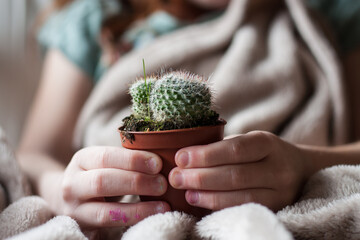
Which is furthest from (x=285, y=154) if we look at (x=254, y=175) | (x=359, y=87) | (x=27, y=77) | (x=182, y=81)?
(x=27, y=77)

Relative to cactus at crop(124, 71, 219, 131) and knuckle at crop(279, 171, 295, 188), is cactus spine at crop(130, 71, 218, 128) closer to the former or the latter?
cactus at crop(124, 71, 219, 131)

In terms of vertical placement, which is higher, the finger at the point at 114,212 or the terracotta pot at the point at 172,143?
the terracotta pot at the point at 172,143

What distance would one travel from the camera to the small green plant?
0.44 meters

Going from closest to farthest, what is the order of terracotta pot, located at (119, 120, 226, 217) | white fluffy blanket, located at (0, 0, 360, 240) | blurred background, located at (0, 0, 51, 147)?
terracotta pot, located at (119, 120, 226, 217) < white fluffy blanket, located at (0, 0, 360, 240) < blurred background, located at (0, 0, 51, 147)

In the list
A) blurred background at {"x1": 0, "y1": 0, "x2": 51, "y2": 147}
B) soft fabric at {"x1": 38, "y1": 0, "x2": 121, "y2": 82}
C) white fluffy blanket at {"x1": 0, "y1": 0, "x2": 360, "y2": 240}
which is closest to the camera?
white fluffy blanket at {"x1": 0, "y1": 0, "x2": 360, "y2": 240}

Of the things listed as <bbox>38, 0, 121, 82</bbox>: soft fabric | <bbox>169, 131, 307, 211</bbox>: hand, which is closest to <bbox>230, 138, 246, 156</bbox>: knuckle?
<bbox>169, 131, 307, 211</bbox>: hand

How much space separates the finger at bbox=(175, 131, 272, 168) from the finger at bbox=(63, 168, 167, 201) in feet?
0.17

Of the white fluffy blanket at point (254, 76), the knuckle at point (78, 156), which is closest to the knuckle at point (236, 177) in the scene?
the knuckle at point (78, 156)

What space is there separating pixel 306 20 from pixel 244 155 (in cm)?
67

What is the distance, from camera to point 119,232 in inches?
20.6

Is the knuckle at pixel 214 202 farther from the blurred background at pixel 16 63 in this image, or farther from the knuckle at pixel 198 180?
the blurred background at pixel 16 63

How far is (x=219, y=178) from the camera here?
443 mm

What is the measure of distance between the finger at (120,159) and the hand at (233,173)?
32mm

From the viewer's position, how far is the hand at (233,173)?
44 cm
